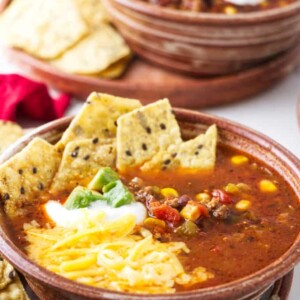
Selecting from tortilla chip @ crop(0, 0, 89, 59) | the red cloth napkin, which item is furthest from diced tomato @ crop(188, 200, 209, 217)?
tortilla chip @ crop(0, 0, 89, 59)

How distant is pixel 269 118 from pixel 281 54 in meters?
0.63

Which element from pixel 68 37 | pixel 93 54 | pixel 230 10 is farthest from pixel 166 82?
pixel 68 37

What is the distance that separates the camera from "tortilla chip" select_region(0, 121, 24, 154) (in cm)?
403

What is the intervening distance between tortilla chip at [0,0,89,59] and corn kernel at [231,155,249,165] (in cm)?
206

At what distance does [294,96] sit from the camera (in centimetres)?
530

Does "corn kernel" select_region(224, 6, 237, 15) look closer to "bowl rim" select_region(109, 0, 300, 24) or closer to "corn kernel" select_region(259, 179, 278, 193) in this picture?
"bowl rim" select_region(109, 0, 300, 24)

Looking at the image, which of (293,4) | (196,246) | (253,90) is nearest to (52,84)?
(253,90)

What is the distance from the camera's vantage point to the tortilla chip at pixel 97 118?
3531 millimetres

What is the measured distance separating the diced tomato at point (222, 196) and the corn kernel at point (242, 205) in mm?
39

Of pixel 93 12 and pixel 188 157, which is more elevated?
pixel 188 157

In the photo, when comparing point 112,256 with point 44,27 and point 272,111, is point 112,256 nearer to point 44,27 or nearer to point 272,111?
point 272,111

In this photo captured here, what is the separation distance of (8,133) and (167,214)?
4.59 feet

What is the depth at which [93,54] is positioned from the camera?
5.20m

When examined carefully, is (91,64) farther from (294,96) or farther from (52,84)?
(294,96)
